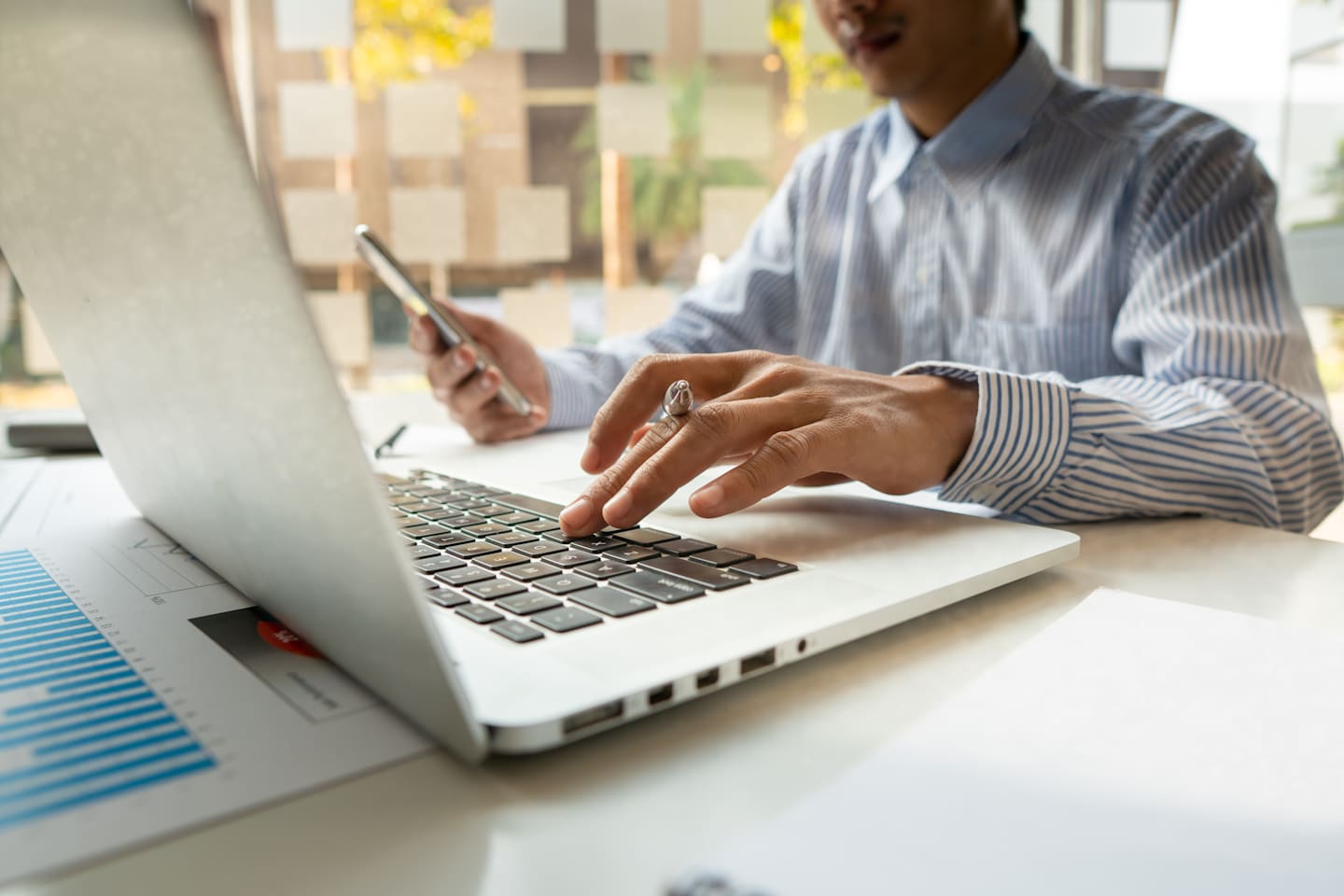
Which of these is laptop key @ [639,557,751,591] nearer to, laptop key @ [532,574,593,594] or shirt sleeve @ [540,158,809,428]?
laptop key @ [532,574,593,594]

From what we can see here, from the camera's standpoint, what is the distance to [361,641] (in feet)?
0.90

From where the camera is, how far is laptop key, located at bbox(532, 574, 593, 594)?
1.19ft

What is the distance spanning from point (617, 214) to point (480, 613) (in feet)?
3.66

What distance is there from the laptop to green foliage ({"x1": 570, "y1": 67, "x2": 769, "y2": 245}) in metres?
0.96

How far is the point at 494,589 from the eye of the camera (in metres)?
0.36

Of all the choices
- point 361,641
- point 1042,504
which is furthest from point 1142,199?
point 361,641

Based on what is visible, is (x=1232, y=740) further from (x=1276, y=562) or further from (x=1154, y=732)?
(x=1276, y=562)

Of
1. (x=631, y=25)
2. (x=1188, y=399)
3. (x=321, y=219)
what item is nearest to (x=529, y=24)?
(x=631, y=25)

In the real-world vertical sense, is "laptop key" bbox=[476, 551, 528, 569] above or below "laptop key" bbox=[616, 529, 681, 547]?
above

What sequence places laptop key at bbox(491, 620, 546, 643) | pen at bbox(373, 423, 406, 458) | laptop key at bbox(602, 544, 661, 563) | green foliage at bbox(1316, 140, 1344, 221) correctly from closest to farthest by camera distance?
laptop key at bbox(491, 620, 546, 643) → laptop key at bbox(602, 544, 661, 563) → pen at bbox(373, 423, 406, 458) → green foliage at bbox(1316, 140, 1344, 221)

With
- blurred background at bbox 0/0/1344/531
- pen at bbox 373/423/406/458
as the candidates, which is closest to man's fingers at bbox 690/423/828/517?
pen at bbox 373/423/406/458

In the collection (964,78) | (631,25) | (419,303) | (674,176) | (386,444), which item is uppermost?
(631,25)

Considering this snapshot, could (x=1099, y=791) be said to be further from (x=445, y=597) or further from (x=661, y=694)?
(x=445, y=597)

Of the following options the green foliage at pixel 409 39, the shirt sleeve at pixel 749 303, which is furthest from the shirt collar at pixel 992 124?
the green foliage at pixel 409 39
